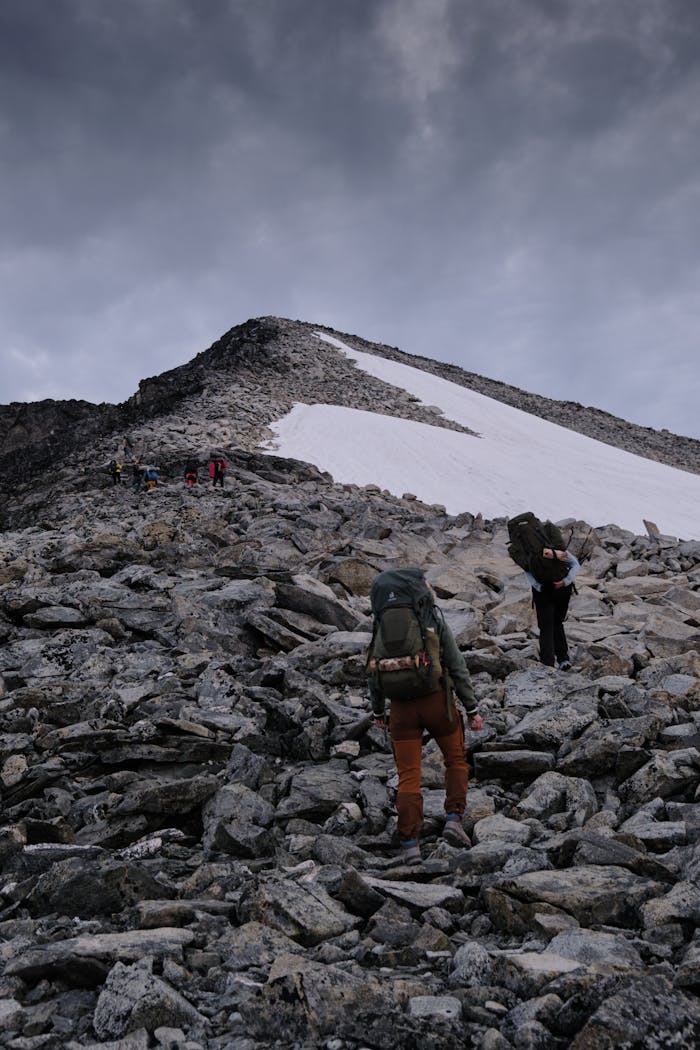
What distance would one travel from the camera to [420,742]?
557 centimetres

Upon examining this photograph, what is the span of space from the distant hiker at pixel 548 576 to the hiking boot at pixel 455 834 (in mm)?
4287

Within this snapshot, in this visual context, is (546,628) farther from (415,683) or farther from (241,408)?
(241,408)

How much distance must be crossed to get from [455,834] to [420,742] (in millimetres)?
670

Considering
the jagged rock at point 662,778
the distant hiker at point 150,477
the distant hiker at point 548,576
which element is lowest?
the jagged rock at point 662,778

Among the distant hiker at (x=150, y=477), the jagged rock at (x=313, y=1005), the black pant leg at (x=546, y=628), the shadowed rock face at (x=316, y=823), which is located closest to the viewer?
the jagged rock at (x=313, y=1005)

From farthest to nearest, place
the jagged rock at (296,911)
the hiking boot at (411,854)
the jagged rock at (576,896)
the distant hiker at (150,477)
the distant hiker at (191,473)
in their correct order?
the distant hiker at (191,473), the distant hiker at (150,477), the hiking boot at (411,854), the jagged rock at (296,911), the jagged rock at (576,896)

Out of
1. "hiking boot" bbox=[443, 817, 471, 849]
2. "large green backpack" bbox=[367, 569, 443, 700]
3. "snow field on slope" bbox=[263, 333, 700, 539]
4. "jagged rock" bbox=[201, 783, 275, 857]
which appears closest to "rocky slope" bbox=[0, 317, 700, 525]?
"snow field on slope" bbox=[263, 333, 700, 539]

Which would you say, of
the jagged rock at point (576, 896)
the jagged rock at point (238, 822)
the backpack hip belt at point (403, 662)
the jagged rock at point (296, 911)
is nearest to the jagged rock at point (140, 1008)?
the jagged rock at point (296, 911)

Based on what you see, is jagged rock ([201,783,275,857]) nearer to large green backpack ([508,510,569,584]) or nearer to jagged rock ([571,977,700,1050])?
jagged rock ([571,977,700,1050])

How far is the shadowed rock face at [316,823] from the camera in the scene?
10.3 feet

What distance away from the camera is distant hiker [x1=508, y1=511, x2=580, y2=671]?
9.31 m

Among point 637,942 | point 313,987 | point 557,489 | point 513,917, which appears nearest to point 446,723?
point 513,917

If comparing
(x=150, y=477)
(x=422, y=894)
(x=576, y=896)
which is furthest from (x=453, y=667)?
(x=150, y=477)

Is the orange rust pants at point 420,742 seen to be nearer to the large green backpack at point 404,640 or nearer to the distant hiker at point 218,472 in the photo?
the large green backpack at point 404,640
